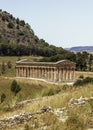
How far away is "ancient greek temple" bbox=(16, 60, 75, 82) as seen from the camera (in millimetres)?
162125

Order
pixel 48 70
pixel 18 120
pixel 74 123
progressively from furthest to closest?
1. pixel 48 70
2. pixel 18 120
3. pixel 74 123

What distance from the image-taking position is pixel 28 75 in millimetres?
174750

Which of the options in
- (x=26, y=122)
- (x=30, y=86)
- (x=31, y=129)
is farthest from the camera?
(x=30, y=86)

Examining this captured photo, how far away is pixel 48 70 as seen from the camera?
165000 millimetres

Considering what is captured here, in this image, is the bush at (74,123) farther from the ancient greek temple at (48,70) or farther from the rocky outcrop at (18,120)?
the ancient greek temple at (48,70)

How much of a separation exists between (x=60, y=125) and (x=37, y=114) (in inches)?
83.0

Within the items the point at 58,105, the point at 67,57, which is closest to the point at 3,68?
the point at 67,57

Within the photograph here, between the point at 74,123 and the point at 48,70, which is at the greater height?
the point at 74,123

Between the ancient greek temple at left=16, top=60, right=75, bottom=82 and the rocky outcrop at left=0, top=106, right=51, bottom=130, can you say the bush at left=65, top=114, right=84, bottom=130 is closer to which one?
the rocky outcrop at left=0, top=106, right=51, bottom=130

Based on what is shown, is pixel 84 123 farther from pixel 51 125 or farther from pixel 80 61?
pixel 80 61

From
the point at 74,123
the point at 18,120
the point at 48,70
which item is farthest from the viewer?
the point at 48,70

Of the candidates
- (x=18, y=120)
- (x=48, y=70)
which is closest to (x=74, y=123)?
(x=18, y=120)

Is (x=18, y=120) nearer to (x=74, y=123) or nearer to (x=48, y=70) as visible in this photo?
(x=74, y=123)

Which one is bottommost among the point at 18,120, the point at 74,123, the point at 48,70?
the point at 48,70
